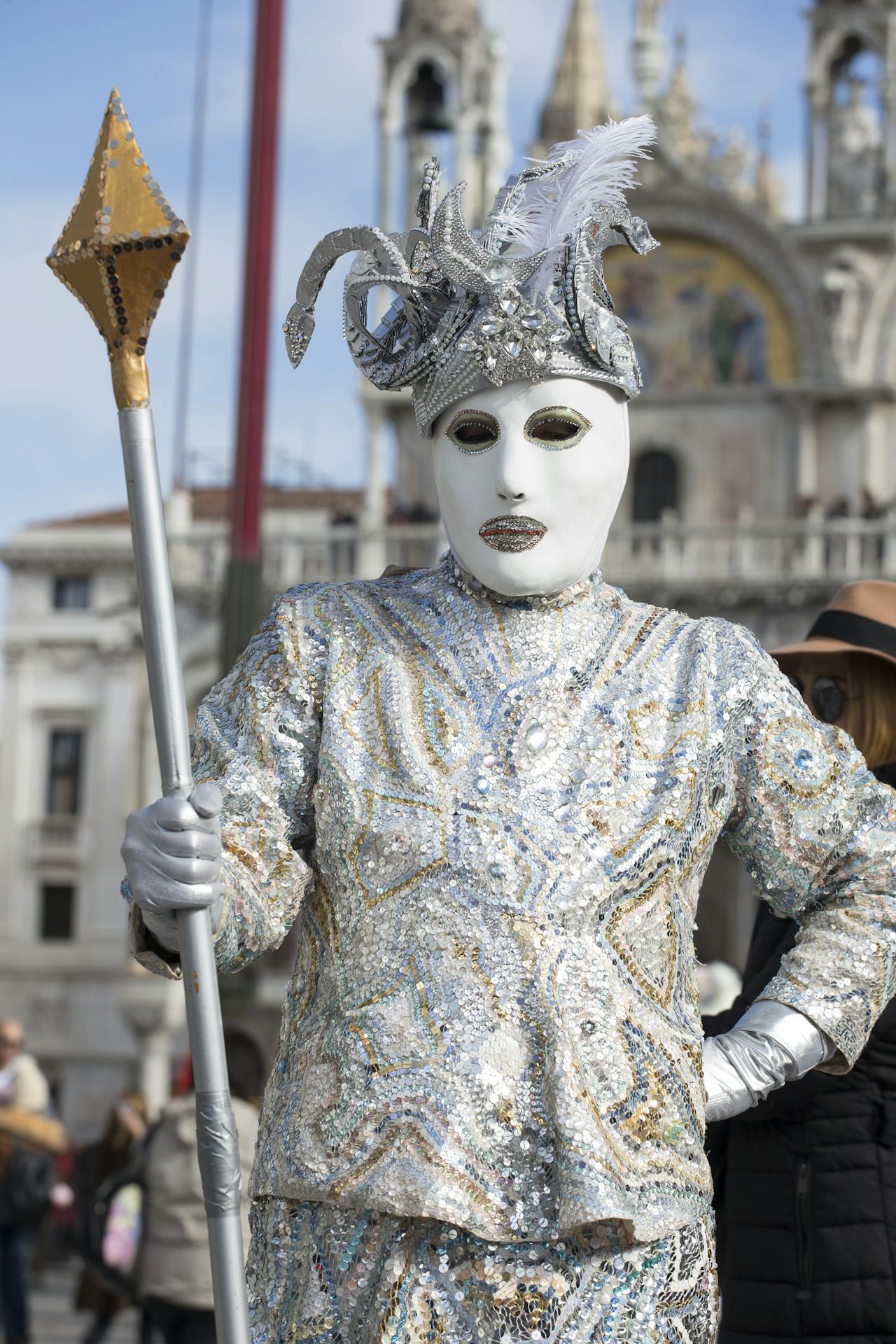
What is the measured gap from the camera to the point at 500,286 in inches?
113

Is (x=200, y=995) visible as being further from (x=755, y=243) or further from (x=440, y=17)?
(x=440, y=17)

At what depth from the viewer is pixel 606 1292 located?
2.54 metres

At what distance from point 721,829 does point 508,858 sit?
1.28 ft

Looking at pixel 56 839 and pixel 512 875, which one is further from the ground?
pixel 512 875

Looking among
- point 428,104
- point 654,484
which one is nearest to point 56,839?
point 654,484

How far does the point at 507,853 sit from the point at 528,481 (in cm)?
48

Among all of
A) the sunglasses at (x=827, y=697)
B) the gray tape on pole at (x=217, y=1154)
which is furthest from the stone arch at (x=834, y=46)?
the gray tape on pole at (x=217, y=1154)

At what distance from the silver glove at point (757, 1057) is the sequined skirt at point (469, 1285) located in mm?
206

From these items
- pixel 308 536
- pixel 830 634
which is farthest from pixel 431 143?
pixel 830 634

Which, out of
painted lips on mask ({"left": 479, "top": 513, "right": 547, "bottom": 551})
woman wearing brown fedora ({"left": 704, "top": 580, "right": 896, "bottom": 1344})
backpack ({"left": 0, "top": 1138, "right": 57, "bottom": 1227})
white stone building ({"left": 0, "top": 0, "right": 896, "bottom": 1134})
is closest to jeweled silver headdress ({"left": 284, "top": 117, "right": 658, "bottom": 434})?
painted lips on mask ({"left": 479, "top": 513, "right": 547, "bottom": 551})

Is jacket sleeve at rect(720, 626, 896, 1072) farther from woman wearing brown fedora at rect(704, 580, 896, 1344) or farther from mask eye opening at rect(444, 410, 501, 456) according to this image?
woman wearing brown fedora at rect(704, 580, 896, 1344)

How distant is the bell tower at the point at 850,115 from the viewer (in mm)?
26016

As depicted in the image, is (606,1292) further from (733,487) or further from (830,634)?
(733,487)

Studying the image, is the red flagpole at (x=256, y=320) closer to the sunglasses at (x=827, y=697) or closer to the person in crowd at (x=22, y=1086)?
the person in crowd at (x=22, y=1086)
